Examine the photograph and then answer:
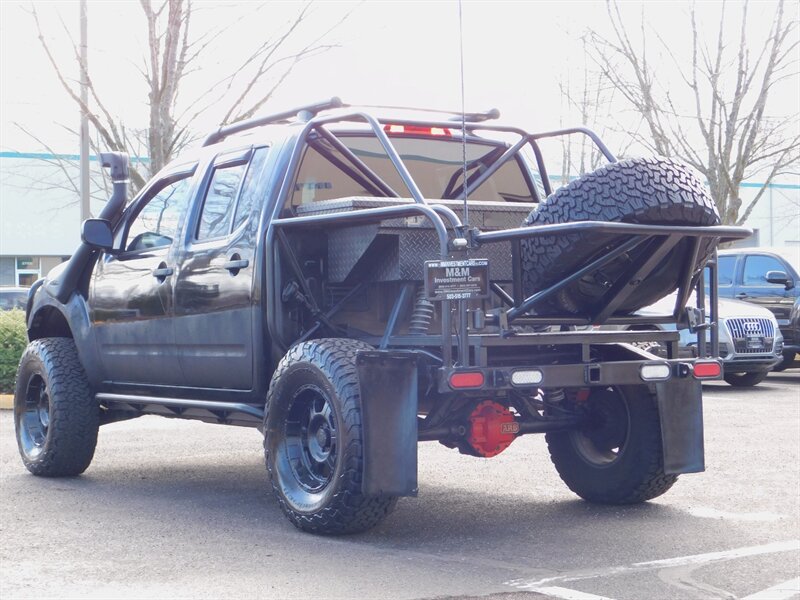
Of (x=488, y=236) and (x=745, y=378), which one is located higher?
(x=488, y=236)

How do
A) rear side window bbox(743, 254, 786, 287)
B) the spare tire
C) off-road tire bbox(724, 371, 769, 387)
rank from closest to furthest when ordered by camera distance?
the spare tire
off-road tire bbox(724, 371, 769, 387)
rear side window bbox(743, 254, 786, 287)

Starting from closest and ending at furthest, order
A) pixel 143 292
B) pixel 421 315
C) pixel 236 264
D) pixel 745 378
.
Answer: pixel 421 315 < pixel 236 264 < pixel 143 292 < pixel 745 378

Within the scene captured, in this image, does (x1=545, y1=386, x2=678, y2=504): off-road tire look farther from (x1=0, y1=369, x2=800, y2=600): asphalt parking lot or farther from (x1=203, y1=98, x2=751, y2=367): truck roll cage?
(x1=203, y1=98, x2=751, y2=367): truck roll cage

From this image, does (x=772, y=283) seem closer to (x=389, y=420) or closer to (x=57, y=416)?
(x=57, y=416)

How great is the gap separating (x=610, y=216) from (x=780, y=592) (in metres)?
1.75

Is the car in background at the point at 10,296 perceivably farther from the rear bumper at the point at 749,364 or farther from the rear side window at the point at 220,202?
the rear side window at the point at 220,202

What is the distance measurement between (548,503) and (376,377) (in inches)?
80.0

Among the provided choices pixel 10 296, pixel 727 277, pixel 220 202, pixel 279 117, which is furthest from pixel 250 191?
pixel 10 296

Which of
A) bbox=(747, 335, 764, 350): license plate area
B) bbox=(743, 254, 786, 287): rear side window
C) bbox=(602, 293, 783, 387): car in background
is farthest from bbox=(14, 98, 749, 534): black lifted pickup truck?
bbox=(743, 254, 786, 287): rear side window

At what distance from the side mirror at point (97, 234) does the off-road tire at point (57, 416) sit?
859mm

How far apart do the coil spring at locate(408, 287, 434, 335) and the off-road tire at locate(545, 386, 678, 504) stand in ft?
4.02

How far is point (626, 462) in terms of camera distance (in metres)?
6.86

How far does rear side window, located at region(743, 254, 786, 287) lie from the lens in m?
17.3

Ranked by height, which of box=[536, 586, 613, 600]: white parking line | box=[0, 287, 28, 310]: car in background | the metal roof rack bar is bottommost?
box=[536, 586, 613, 600]: white parking line
